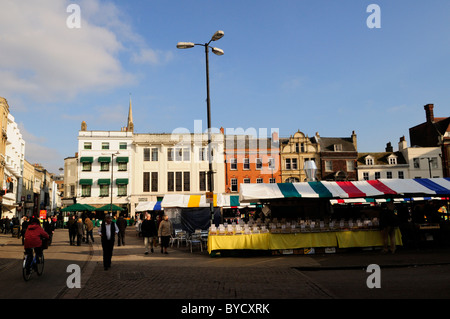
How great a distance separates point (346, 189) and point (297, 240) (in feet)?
10.6

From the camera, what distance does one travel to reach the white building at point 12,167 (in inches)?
1707

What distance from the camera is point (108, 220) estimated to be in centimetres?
1196

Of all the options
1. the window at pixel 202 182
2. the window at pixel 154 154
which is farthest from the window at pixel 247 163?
the window at pixel 154 154

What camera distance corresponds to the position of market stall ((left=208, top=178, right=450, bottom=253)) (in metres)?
14.0

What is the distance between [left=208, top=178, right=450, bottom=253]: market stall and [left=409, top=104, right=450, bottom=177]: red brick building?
41834 millimetres

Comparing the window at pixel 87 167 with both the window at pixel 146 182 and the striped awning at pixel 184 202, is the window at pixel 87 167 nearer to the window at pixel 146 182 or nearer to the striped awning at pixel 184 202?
the window at pixel 146 182

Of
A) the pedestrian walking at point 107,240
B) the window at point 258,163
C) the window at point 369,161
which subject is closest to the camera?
the pedestrian walking at point 107,240

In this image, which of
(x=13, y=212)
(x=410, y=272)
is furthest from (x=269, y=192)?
(x=13, y=212)

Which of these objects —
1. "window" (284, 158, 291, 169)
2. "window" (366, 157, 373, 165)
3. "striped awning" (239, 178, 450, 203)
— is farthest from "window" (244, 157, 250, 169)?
"striped awning" (239, 178, 450, 203)

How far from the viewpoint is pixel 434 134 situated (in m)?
54.5

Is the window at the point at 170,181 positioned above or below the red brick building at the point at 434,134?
below

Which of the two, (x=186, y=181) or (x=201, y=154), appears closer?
(x=186, y=181)

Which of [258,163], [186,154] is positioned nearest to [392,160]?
[258,163]

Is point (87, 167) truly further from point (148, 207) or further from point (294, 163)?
point (294, 163)
